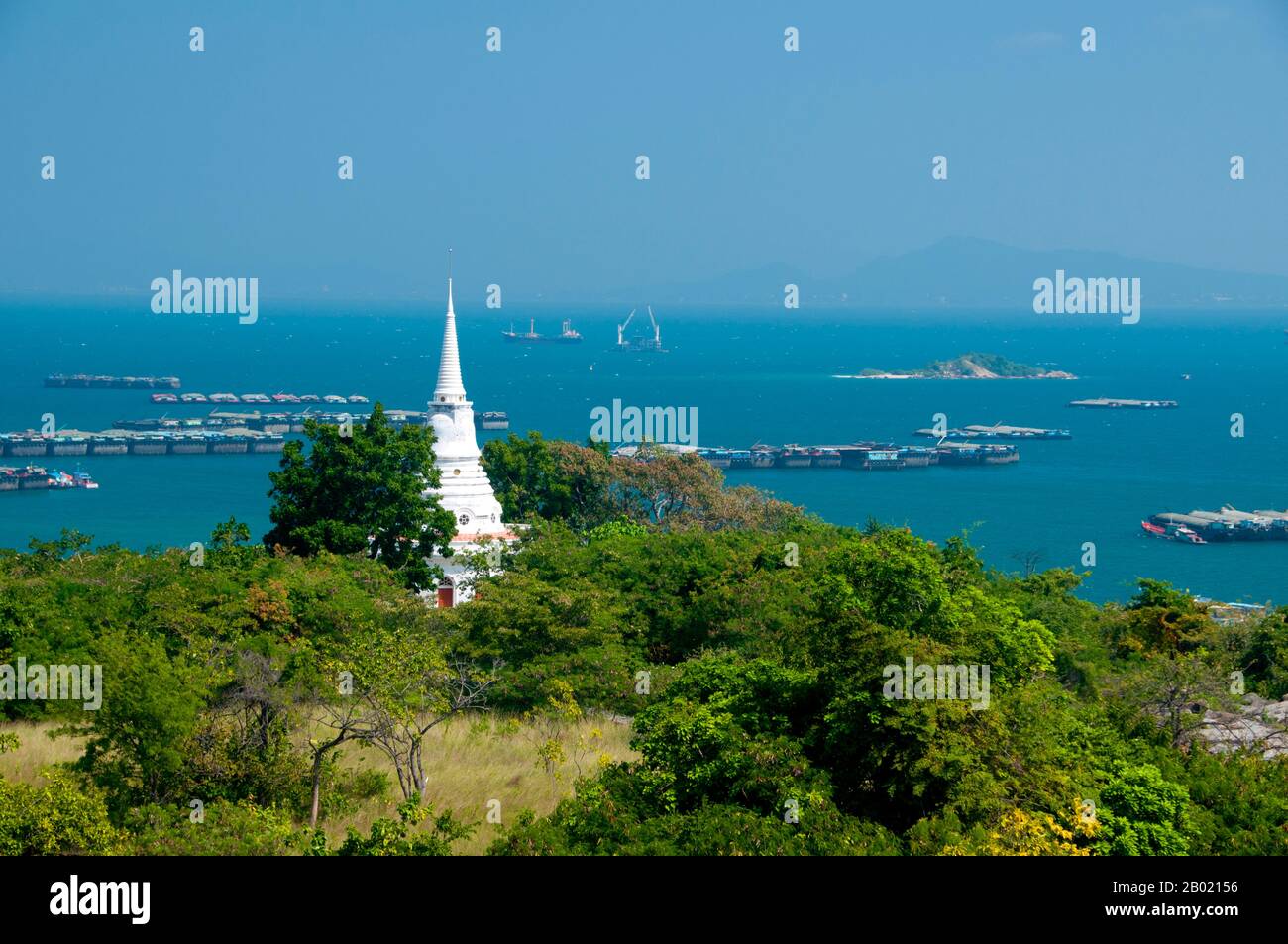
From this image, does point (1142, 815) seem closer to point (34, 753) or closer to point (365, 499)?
point (34, 753)

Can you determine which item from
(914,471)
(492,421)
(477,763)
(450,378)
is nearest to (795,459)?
(914,471)

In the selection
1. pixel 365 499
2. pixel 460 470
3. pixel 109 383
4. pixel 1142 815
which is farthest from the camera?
pixel 109 383

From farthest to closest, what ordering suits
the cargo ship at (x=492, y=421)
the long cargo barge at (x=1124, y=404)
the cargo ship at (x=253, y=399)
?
1. the long cargo barge at (x=1124, y=404)
2. the cargo ship at (x=253, y=399)
3. the cargo ship at (x=492, y=421)

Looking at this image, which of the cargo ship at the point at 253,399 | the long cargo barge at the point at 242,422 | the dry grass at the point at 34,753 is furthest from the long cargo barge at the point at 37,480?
the dry grass at the point at 34,753

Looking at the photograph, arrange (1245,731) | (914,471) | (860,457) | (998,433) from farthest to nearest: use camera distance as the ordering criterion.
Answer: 1. (998,433)
2. (860,457)
3. (914,471)
4. (1245,731)

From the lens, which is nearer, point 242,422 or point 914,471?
point 914,471

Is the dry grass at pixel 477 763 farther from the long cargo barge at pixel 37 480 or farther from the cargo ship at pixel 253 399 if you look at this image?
the cargo ship at pixel 253 399

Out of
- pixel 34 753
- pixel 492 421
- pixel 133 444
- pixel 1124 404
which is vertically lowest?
pixel 34 753

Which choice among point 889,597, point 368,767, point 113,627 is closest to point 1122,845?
point 889,597
